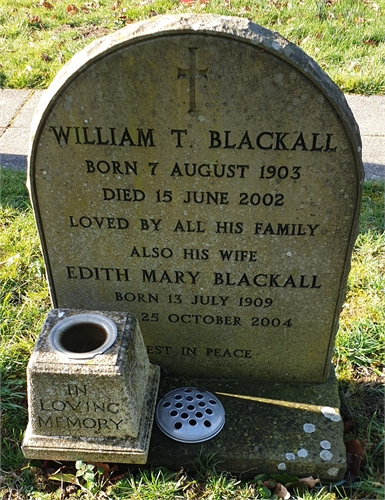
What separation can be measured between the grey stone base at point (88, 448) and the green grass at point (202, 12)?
13.9 ft

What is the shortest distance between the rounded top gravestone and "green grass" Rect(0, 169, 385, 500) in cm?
32

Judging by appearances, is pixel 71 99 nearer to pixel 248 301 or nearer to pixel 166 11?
pixel 248 301

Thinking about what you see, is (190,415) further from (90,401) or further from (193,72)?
(193,72)

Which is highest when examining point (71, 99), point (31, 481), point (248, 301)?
point (71, 99)

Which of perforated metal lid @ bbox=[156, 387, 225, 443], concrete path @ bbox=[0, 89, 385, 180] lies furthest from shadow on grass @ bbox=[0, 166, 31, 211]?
perforated metal lid @ bbox=[156, 387, 225, 443]

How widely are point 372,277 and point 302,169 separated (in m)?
1.54

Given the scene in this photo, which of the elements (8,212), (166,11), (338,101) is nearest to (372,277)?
(338,101)

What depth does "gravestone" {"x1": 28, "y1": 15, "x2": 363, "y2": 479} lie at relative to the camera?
73.4 inches

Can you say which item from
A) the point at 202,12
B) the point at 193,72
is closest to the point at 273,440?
the point at 193,72

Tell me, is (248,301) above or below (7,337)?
above

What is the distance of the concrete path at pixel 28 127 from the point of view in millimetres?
4379

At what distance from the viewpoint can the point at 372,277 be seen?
332 cm

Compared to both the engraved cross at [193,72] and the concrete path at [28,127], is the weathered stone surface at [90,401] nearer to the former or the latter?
the engraved cross at [193,72]

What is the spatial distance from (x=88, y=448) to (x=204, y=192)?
46.5 inches
